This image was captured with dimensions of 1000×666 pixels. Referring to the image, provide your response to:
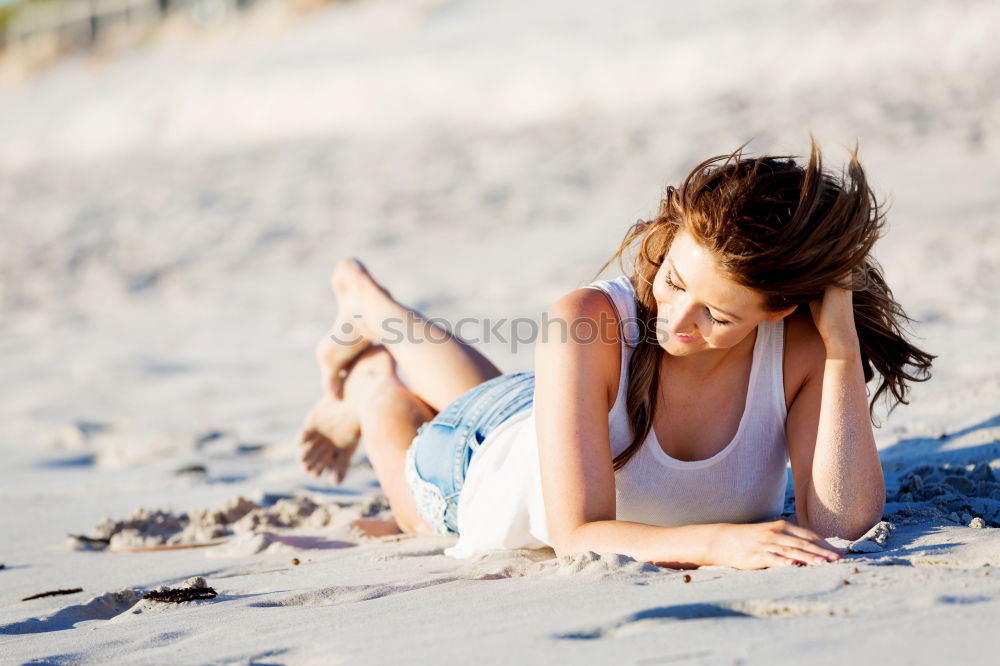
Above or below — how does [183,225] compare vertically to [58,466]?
above

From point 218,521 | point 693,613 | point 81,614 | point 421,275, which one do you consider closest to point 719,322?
point 693,613

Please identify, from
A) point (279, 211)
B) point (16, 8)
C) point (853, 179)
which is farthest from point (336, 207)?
point (16, 8)

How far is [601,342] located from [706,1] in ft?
39.9

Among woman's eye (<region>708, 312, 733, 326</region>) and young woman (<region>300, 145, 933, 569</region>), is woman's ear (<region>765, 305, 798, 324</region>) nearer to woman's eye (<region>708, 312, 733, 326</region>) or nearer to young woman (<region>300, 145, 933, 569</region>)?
young woman (<region>300, 145, 933, 569</region>)

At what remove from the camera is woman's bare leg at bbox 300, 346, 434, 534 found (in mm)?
3125

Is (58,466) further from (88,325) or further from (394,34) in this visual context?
(394,34)

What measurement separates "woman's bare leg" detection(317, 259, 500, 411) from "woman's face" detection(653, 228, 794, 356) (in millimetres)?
Result: 1069

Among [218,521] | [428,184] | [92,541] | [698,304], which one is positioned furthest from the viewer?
[428,184]

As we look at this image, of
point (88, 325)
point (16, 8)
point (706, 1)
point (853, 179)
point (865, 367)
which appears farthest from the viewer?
point (16, 8)

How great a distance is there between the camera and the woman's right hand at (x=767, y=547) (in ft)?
6.74

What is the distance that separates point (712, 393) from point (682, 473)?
0.66 ft

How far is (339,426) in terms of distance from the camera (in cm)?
355

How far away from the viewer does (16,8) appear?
3173cm

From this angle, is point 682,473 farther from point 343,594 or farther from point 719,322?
point 343,594
